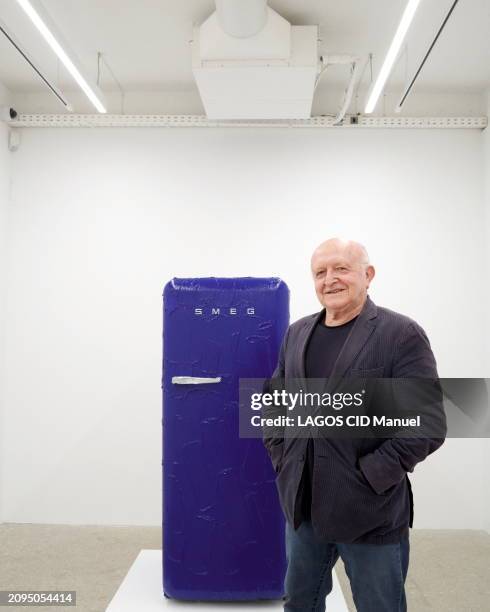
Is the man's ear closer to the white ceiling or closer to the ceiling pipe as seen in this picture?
the ceiling pipe

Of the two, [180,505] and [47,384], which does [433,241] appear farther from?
[47,384]

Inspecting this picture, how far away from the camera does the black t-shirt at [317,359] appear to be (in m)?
1.75

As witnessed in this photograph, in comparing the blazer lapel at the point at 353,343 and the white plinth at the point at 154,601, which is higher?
the blazer lapel at the point at 353,343

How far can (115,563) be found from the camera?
10.6ft

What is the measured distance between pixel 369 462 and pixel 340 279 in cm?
61

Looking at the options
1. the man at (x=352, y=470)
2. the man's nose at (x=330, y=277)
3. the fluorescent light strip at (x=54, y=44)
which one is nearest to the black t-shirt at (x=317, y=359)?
the man at (x=352, y=470)


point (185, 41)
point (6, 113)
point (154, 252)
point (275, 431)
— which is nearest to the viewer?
point (275, 431)

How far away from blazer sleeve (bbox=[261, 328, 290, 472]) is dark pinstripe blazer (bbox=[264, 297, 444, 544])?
131mm

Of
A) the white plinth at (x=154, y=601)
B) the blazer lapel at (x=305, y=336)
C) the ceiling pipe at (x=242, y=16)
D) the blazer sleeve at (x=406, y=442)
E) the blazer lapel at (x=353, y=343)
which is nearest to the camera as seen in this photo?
the blazer sleeve at (x=406, y=442)

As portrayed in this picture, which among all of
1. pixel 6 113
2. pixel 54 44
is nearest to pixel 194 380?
pixel 54 44

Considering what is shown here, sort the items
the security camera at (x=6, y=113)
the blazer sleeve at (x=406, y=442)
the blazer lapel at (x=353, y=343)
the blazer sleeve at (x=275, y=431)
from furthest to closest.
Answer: the security camera at (x=6, y=113)
the blazer sleeve at (x=275, y=431)
the blazer lapel at (x=353, y=343)
the blazer sleeve at (x=406, y=442)

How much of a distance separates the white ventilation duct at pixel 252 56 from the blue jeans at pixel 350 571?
2516 mm
